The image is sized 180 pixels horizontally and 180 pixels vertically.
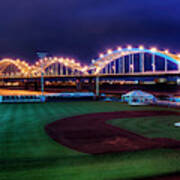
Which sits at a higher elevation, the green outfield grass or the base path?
the base path

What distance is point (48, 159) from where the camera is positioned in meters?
10.4

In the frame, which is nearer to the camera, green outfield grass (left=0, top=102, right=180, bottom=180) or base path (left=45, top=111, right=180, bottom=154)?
green outfield grass (left=0, top=102, right=180, bottom=180)

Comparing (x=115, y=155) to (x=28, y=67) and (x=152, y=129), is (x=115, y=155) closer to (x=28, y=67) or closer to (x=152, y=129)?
(x=152, y=129)

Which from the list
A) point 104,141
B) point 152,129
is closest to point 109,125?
point 152,129

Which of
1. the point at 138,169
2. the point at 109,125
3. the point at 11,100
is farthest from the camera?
the point at 11,100

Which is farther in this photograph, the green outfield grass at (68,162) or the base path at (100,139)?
the base path at (100,139)

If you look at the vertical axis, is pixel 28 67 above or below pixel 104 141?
above

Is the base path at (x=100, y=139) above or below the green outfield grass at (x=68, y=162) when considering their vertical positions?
above

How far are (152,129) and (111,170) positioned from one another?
8.40 meters

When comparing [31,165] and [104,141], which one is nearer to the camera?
[31,165]

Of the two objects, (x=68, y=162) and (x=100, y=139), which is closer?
(x=68, y=162)

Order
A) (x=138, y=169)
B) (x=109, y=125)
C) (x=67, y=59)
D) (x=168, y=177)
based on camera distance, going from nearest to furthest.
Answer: (x=168, y=177) < (x=138, y=169) < (x=109, y=125) < (x=67, y=59)

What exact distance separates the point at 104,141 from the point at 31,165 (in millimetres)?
5010

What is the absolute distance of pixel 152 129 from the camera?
55.3ft
